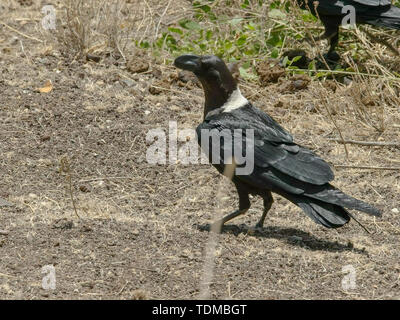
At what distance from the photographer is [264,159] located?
16.5 feet

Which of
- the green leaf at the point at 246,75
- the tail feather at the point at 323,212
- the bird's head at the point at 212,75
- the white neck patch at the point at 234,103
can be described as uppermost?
the bird's head at the point at 212,75

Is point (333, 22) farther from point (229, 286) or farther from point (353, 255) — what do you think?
point (229, 286)

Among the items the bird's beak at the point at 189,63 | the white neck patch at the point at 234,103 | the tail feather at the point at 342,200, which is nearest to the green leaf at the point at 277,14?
the white neck patch at the point at 234,103

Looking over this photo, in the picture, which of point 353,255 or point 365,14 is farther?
point 365,14

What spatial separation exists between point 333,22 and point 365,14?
0.33m

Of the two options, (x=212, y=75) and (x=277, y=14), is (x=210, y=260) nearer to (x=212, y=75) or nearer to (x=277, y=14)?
(x=212, y=75)

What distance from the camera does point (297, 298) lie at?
4297 mm

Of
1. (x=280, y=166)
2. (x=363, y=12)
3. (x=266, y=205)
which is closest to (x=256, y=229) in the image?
(x=266, y=205)

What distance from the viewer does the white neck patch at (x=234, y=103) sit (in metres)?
5.40

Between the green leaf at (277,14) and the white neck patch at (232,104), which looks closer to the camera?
the white neck patch at (232,104)

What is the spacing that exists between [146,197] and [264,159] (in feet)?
3.74

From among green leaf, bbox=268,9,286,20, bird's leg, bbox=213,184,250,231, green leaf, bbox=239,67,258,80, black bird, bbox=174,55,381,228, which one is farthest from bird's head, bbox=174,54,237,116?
green leaf, bbox=268,9,286,20

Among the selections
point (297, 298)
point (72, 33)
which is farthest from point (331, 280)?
point (72, 33)

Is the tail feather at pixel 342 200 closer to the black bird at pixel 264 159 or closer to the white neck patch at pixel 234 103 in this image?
the black bird at pixel 264 159
